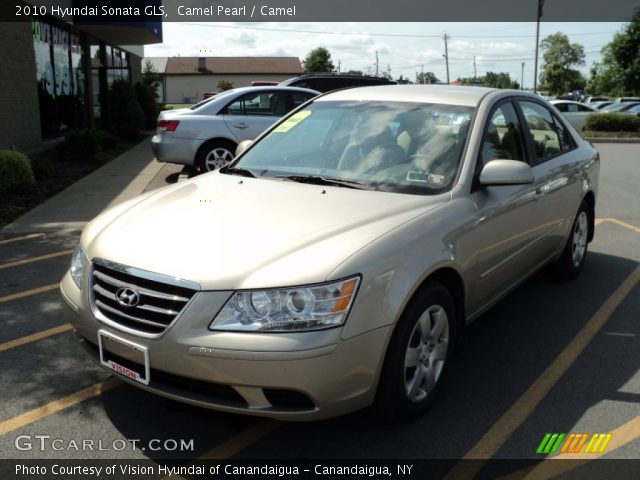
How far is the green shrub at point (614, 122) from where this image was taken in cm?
2311

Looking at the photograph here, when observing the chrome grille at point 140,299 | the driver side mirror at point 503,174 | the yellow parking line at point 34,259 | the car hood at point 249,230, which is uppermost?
the driver side mirror at point 503,174

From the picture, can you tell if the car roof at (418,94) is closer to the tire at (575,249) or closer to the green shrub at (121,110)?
the tire at (575,249)

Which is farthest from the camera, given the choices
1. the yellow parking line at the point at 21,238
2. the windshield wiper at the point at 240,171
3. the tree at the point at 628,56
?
the tree at the point at 628,56

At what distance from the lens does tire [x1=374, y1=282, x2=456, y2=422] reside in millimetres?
2990

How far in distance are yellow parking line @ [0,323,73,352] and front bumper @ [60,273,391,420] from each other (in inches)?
71.4

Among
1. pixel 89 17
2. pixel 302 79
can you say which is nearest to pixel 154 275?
pixel 302 79

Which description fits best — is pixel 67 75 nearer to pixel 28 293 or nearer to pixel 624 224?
pixel 28 293

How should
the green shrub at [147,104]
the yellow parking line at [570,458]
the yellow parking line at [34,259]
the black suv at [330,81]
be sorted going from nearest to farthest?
the yellow parking line at [570,458], the yellow parking line at [34,259], the black suv at [330,81], the green shrub at [147,104]

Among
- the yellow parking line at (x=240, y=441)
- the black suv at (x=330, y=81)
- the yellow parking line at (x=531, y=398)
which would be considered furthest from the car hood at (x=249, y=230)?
the black suv at (x=330, y=81)

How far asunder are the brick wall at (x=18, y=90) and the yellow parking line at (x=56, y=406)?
30.9 feet

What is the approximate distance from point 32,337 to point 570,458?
11.5 ft

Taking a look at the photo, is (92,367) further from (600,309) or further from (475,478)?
(600,309)

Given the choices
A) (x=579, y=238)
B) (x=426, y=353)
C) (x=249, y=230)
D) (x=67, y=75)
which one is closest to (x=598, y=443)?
(x=426, y=353)

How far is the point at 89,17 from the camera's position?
17.3 metres
